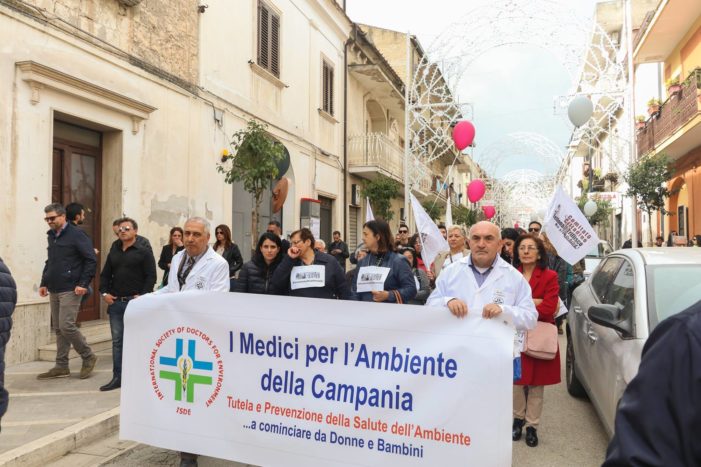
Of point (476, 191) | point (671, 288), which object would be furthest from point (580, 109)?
point (671, 288)

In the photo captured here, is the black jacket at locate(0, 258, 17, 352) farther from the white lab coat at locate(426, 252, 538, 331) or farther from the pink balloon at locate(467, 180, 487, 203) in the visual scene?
the pink balloon at locate(467, 180, 487, 203)

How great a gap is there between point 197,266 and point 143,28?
617 centimetres

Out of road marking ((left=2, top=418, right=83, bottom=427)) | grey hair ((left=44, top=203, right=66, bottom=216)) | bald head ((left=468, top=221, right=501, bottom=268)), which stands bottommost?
road marking ((left=2, top=418, right=83, bottom=427))

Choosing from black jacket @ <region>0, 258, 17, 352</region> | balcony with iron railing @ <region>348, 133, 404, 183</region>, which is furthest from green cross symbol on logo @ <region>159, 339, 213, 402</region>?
balcony with iron railing @ <region>348, 133, 404, 183</region>

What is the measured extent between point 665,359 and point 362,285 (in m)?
4.19

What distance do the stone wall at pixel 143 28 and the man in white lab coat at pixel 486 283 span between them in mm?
6307

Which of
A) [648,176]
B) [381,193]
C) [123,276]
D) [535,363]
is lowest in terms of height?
[535,363]

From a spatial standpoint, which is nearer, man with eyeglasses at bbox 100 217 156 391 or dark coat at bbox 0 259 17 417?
dark coat at bbox 0 259 17 417

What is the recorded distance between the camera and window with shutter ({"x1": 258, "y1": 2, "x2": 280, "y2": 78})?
13520 millimetres

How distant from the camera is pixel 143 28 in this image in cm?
910

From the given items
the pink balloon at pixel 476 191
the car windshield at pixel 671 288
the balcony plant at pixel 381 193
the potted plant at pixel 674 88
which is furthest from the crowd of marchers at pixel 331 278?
the pink balloon at pixel 476 191

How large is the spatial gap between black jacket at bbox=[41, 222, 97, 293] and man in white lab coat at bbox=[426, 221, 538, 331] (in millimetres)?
4126

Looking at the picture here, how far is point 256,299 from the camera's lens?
151 inches

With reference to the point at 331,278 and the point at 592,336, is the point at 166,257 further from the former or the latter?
the point at 592,336
